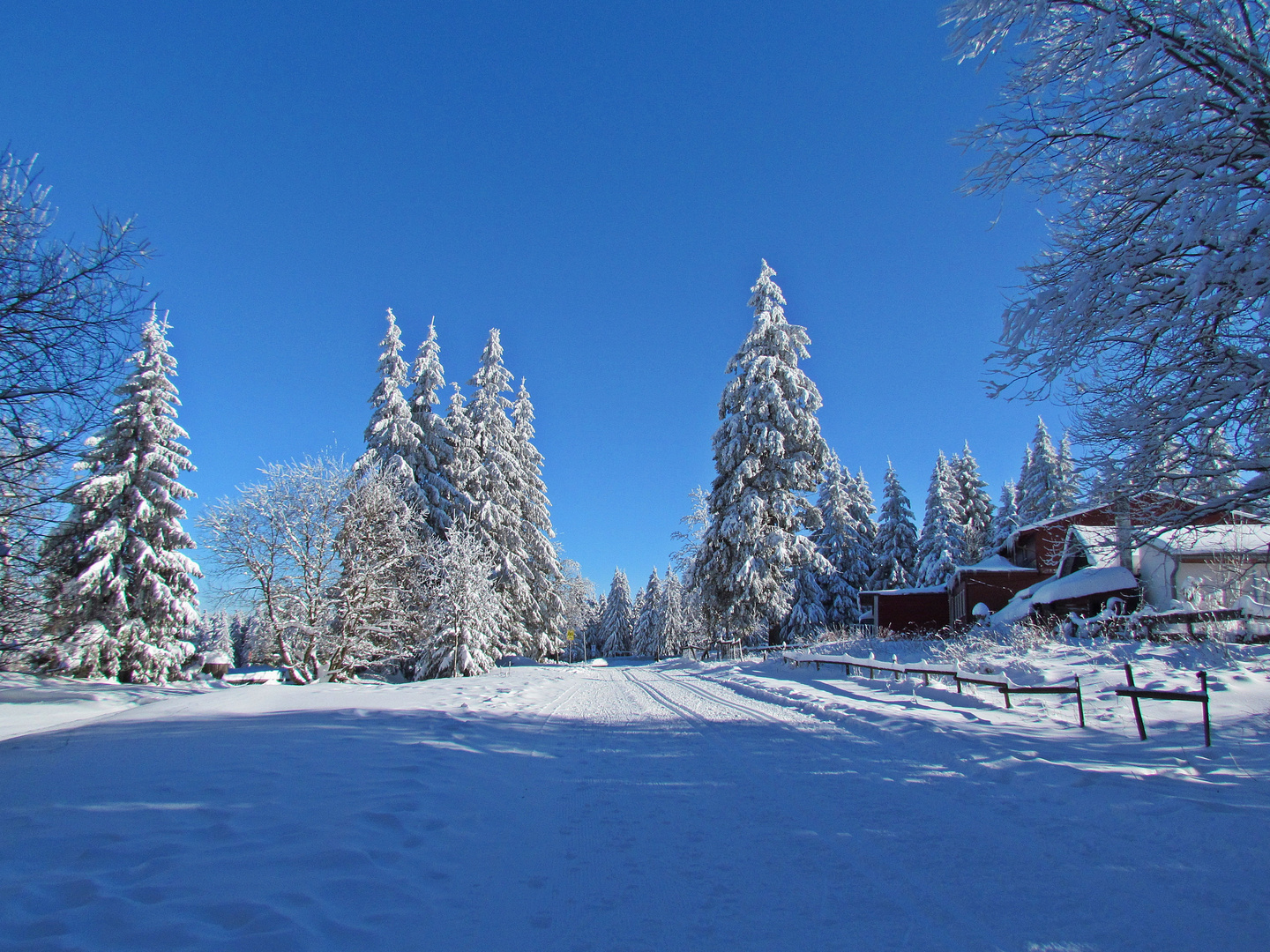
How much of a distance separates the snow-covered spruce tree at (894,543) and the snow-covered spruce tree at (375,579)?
2998 cm

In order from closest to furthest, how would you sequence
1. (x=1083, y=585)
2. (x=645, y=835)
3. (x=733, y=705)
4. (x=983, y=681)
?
1. (x=645, y=835)
2. (x=983, y=681)
3. (x=733, y=705)
4. (x=1083, y=585)

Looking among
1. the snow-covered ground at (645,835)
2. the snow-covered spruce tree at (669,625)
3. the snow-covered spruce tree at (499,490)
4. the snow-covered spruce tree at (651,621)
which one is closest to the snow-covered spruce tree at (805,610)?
the snow-covered spruce tree at (499,490)

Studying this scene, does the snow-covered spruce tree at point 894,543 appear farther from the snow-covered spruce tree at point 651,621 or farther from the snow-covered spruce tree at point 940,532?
the snow-covered spruce tree at point 651,621

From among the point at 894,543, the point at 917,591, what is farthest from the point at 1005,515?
the point at 917,591

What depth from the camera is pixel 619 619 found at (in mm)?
83625

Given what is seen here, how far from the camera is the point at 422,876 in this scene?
369 cm

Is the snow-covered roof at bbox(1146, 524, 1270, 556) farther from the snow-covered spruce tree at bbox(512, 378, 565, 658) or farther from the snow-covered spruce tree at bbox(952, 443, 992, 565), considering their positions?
the snow-covered spruce tree at bbox(952, 443, 992, 565)

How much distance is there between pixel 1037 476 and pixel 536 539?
31682mm

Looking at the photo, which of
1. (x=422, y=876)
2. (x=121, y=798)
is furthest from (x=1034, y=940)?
(x=121, y=798)

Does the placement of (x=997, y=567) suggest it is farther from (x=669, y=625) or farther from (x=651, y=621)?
(x=651, y=621)

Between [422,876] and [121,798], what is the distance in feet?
8.21

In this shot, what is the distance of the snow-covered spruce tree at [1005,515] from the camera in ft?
142

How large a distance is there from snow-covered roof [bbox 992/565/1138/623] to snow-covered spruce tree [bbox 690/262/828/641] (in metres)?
6.98

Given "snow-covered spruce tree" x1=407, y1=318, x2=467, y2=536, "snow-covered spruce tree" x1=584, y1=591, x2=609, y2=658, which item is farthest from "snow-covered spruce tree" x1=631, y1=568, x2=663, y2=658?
"snow-covered spruce tree" x1=407, y1=318, x2=467, y2=536
